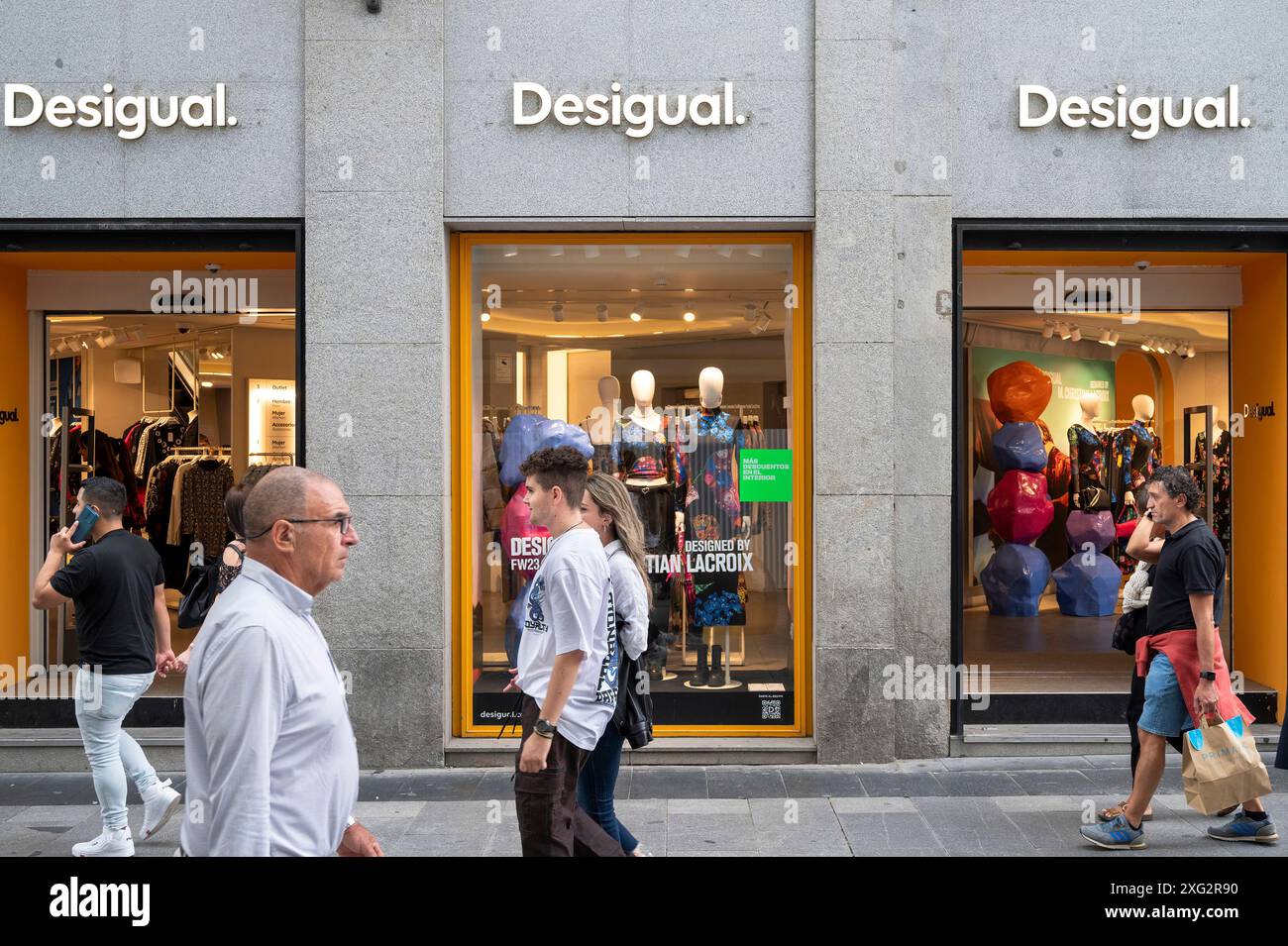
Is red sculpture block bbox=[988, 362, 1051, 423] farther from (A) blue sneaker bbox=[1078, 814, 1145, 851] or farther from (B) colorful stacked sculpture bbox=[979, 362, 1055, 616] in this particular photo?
(A) blue sneaker bbox=[1078, 814, 1145, 851]

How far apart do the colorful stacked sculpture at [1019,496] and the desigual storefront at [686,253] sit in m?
3.04

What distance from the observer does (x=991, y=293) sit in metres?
9.21

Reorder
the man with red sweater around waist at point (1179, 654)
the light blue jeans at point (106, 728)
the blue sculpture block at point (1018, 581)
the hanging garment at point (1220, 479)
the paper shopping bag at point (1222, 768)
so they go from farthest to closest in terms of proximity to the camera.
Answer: the blue sculpture block at point (1018, 581), the hanging garment at point (1220, 479), the light blue jeans at point (106, 728), the man with red sweater around waist at point (1179, 654), the paper shopping bag at point (1222, 768)

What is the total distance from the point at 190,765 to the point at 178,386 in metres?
8.70

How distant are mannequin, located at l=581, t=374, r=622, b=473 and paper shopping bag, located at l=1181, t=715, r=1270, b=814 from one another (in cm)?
419

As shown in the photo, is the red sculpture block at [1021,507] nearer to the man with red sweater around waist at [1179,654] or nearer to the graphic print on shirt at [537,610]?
the man with red sweater around waist at [1179,654]

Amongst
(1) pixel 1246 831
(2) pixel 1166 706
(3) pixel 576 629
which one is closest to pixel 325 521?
(3) pixel 576 629

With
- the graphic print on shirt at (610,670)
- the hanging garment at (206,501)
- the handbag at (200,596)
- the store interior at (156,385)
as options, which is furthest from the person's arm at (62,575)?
the hanging garment at (206,501)

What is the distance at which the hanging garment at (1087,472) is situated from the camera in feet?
36.2

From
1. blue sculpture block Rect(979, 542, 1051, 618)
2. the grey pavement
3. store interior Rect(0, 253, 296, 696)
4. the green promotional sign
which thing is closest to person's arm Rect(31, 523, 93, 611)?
the grey pavement

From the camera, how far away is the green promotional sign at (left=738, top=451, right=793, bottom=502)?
8.12 meters

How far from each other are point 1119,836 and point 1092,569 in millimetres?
5518

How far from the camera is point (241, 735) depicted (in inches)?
101

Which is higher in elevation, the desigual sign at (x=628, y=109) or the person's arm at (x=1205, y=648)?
the desigual sign at (x=628, y=109)
